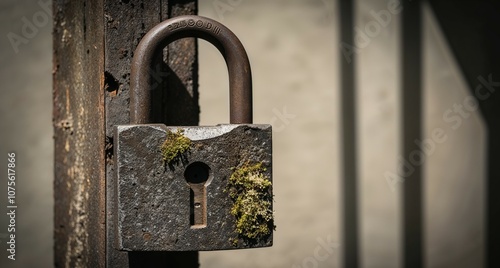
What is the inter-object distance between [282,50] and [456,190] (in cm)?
126

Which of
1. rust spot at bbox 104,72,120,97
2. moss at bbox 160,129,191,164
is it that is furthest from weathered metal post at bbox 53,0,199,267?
moss at bbox 160,129,191,164

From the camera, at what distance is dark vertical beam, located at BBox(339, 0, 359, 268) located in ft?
8.86

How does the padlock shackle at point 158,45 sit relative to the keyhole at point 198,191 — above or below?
above

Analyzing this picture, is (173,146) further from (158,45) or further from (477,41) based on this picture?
(477,41)

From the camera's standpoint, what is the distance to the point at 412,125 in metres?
2.91

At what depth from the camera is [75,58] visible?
33.3 inches

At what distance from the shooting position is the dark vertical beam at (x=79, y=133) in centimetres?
75

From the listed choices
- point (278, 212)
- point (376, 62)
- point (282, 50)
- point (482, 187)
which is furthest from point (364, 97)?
point (482, 187)

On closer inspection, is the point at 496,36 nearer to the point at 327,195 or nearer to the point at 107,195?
the point at 327,195

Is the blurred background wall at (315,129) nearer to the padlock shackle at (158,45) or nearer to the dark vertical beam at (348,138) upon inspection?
the dark vertical beam at (348,138)

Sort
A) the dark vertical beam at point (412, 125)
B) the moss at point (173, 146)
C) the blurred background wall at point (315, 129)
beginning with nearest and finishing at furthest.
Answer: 1. the moss at point (173, 146)
2. the blurred background wall at point (315, 129)
3. the dark vertical beam at point (412, 125)

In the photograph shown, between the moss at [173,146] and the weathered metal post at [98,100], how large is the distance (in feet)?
0.35

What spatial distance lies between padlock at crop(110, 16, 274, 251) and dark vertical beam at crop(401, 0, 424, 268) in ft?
7.53

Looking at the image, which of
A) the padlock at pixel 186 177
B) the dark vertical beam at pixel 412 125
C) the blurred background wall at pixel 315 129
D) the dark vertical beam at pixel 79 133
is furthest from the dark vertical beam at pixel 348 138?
the padlock at pixel 186 177
